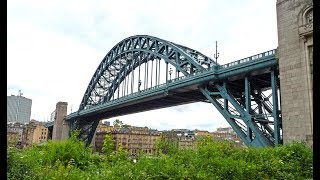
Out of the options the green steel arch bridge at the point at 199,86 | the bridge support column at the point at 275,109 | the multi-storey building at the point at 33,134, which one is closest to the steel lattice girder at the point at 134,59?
the green steel arch bridge at the point at 199,86

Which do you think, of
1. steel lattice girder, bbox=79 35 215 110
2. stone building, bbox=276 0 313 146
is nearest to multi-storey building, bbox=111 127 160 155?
steel lattice girder, bbox=79 35 215 110

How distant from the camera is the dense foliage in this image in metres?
7.67

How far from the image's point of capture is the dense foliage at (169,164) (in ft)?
25.2

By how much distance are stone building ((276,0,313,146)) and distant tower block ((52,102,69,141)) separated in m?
67.1

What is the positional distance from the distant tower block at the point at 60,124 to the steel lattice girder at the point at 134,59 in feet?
17.2

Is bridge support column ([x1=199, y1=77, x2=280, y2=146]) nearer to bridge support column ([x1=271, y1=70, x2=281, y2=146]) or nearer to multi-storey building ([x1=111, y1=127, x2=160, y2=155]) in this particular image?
bridge support column ([x1=271, y1=70, x2=281, y2=146])

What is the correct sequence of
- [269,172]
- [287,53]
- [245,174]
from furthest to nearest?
[287,53], [269,172], [245,174]

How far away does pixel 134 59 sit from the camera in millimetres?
64125

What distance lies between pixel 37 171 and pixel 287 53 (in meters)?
15.6

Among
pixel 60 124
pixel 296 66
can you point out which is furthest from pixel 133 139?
pixel 296 66

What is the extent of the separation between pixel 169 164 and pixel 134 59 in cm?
5666
